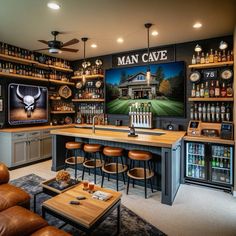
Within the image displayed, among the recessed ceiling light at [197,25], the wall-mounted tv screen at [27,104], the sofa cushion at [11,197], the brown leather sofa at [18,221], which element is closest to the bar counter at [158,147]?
the wall-mounted tv screen at [27,104]

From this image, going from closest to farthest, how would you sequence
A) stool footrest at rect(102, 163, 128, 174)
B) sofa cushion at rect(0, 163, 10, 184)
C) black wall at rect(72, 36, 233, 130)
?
sofa cushion at rect(0, 163, 10, 184)
stool footrest at rect(102, 163, 128, 174)
black wall at rect(72, 36, 233, 130)

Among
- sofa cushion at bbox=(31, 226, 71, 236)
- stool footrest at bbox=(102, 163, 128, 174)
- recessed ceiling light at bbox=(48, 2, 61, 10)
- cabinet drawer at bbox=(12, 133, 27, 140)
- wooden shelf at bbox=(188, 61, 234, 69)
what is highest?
recessed ceiling light at bbox=(48, 2, 61, 10)

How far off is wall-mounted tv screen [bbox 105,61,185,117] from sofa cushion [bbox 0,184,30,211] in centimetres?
337

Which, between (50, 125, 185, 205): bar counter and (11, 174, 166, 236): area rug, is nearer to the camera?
(11, 174, 166, 236): area rug

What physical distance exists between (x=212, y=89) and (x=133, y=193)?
2.81 meters

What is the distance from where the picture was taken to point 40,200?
3.08 meters

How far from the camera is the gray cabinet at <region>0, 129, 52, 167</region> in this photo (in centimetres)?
454

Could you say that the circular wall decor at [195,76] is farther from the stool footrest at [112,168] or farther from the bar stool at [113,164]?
the stool footrest at [112,168]

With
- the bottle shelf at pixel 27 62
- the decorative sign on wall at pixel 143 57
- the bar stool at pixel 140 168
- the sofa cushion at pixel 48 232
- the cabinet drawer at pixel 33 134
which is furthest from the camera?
the cabinet drawer at pixel 33 134

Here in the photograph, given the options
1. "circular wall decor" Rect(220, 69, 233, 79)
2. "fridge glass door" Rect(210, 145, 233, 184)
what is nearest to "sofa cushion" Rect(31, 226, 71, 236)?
"fridge glass door" Rect(210, 145, 233, 184)

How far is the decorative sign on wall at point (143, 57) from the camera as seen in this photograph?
4758 millimetres

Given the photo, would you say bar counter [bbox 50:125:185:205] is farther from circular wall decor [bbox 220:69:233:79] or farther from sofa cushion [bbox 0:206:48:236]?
sofa cushion [bbox 0:206:48:236]

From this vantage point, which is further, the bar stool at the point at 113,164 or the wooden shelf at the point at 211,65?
the wooden shelf at the point at 211,65

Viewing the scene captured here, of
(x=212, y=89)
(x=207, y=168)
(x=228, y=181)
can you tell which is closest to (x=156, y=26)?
(x=212, y=89)
